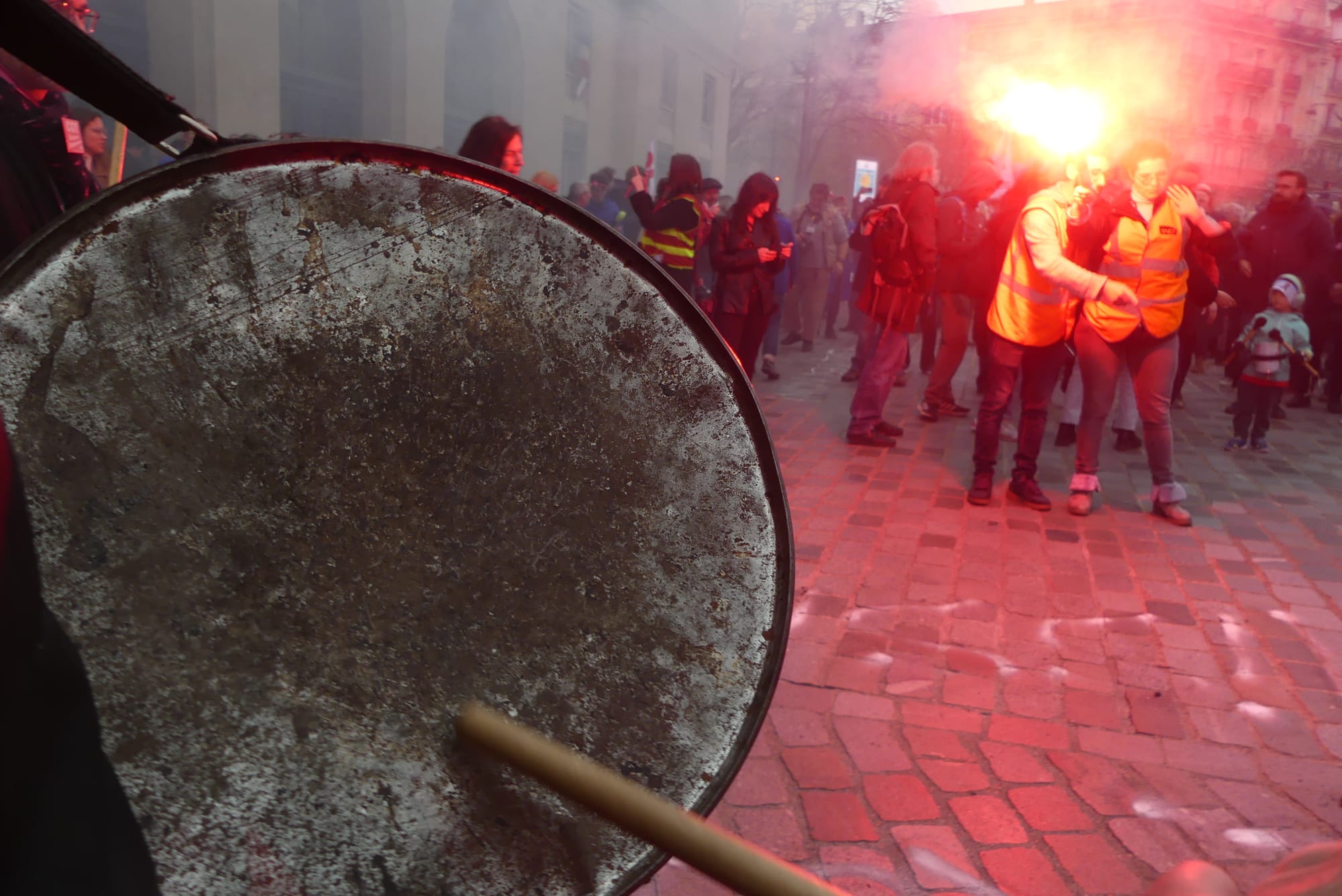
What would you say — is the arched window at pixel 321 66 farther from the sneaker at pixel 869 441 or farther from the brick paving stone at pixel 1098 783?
the brick paving stone at pixel 1098 783

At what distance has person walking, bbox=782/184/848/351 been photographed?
11.9m

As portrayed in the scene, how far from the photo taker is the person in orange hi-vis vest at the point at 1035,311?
4.94m

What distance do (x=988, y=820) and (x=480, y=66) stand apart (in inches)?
635

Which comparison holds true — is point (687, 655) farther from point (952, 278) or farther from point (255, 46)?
point (255, 46)

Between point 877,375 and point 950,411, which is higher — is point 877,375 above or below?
above

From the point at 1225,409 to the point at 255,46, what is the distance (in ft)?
33.8

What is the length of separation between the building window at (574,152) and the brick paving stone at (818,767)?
659 inches

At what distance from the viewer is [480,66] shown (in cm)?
1645

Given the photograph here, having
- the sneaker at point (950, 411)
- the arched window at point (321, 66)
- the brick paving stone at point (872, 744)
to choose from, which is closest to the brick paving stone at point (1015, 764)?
the brick paving stone at point (872, 744)

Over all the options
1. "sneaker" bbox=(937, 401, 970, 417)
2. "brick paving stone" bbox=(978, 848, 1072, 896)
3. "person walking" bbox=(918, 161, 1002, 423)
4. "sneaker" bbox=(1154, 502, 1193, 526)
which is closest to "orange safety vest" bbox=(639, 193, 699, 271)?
"person walking" bbox=(918, 161, 1002, 423)

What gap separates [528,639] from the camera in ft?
3.21

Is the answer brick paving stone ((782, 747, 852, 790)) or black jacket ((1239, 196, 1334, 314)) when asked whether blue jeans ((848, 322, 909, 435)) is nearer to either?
brick paving stone ((782, 747, 852, 790))

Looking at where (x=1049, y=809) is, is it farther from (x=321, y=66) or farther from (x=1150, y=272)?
(x=321, y=66)

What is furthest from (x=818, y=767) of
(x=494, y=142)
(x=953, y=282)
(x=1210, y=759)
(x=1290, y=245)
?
(x=1290, y=245)
